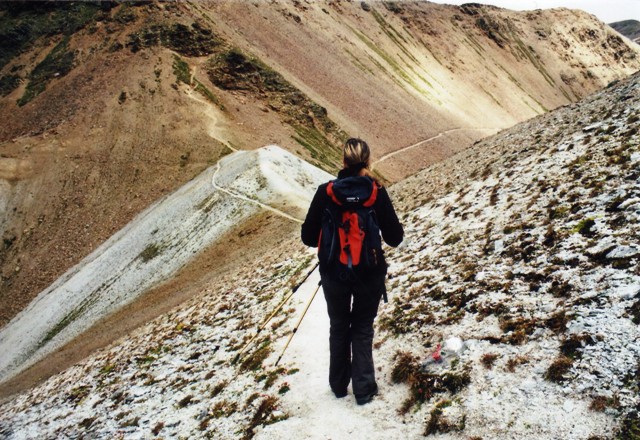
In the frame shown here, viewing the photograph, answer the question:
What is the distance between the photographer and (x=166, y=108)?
49.1 meters

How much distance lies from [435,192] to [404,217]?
6.85 ft

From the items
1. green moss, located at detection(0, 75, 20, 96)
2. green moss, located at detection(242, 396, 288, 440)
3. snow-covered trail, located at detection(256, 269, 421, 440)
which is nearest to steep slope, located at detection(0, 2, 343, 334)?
green moss, located at detection(0, 75, 20, 96)

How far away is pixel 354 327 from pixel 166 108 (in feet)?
156

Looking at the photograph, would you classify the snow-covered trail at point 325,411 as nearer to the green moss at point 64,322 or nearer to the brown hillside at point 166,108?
the green moss at point 64,322

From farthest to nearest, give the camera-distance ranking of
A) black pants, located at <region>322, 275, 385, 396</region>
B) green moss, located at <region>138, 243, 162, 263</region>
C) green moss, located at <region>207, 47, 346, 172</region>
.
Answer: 1. green moss, located at <region>207, 47, 346, 172</region>
2. green moss, located at <region>138, 243, 162, 263</region>
3. black pants, located at <region>322, 275, 385, 396</region>

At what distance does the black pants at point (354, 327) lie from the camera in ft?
22.7

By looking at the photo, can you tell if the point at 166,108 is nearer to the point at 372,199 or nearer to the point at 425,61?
the point at 372,199

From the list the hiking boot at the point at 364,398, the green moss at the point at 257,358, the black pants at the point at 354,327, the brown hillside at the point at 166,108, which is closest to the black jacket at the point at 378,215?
the black pants at the point at 354,327

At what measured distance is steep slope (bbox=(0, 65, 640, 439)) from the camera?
6.16 m

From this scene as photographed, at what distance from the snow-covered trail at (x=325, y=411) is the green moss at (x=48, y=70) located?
63.7m

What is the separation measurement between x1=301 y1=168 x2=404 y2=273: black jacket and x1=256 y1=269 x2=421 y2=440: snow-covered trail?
229 centimetres

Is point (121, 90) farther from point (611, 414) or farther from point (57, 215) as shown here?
point (611, 414)

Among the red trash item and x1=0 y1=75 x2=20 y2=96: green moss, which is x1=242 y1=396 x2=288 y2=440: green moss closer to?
the red trash item

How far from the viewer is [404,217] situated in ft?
53.8
